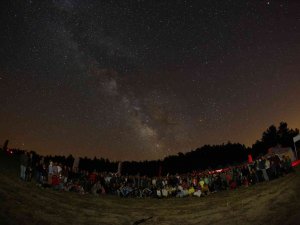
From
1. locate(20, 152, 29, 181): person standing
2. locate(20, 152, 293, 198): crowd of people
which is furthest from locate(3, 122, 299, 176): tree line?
locate(20, 152, 29, 181): person standing

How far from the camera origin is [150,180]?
23.8m

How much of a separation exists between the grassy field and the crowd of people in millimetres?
1427

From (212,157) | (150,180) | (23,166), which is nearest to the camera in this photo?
(23,166)

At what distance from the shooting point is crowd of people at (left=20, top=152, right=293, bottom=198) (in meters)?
18.7

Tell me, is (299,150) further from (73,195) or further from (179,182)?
(73,195)

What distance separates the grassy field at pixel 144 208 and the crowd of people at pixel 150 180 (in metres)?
1.43

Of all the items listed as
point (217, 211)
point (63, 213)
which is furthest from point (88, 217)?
point (217, 211)

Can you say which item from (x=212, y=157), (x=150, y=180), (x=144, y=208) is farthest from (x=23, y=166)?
(x=212, y=157)

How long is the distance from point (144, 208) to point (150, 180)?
7.54 meters

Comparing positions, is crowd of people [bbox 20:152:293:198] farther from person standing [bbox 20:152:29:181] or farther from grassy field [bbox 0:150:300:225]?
grassy field [bbox 0:150:300:225]

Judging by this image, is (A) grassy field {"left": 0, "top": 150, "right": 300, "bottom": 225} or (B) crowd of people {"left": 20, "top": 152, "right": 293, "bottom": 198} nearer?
(A) grassy field {"left": 0, "top": 150, "right": 300, "bottom": 225}

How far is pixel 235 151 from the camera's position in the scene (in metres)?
87.9

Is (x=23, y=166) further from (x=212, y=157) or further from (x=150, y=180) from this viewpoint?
(x=212, y=157)

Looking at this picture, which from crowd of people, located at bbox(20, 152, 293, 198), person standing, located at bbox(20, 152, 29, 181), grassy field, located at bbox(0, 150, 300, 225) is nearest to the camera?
grassy field, located at bbox(0, 150, 300, 225)
